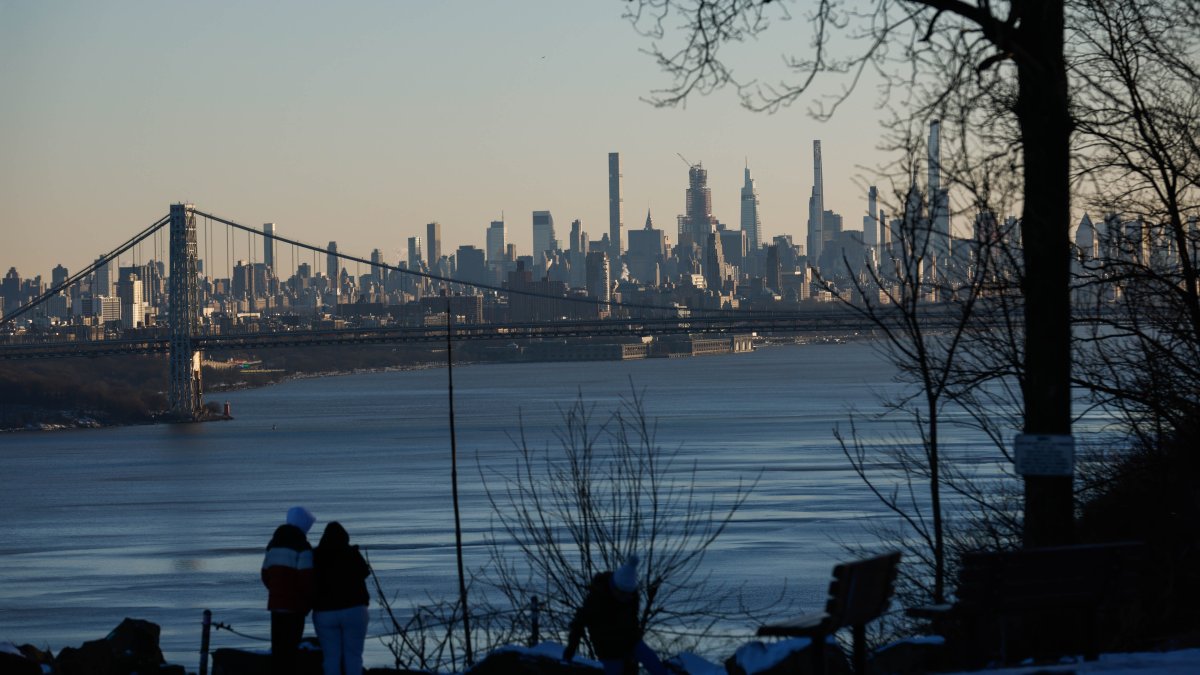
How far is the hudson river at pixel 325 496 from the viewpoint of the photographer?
25594 millimetres

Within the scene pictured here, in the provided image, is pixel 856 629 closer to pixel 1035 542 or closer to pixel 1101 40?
pixel 1035 542

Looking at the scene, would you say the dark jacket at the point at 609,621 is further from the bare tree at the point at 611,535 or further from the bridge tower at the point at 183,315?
the bridge tower at the point at 183,315

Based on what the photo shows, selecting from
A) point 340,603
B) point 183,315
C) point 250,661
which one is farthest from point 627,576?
point 183,315

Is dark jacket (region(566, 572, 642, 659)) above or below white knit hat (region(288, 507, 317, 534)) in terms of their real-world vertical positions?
below

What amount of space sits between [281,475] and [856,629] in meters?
43.5

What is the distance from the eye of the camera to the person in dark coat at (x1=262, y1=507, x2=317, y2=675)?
26.0 feet

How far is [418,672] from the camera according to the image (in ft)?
27.1

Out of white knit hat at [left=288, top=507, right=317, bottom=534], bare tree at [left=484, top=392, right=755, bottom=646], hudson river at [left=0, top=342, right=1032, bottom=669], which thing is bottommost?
hudson river at [left=0, top=342, right=1032, bottom=669]

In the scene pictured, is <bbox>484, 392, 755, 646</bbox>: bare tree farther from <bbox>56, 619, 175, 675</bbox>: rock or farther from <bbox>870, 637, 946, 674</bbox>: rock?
<bbox>56, 619, 175, 675</bbox>: rock

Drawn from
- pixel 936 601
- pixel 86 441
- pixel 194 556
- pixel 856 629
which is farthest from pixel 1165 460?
pixel 86 441

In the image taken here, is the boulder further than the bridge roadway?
No

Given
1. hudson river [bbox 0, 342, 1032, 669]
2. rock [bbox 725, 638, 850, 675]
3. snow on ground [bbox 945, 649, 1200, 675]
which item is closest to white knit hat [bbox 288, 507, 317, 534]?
rock [bbox 725, 638, 850, 675]

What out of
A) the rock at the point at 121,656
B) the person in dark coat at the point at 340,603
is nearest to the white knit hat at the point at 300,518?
the person in dark coat at the point at 340,603

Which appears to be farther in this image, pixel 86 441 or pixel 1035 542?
pixel 86 441
